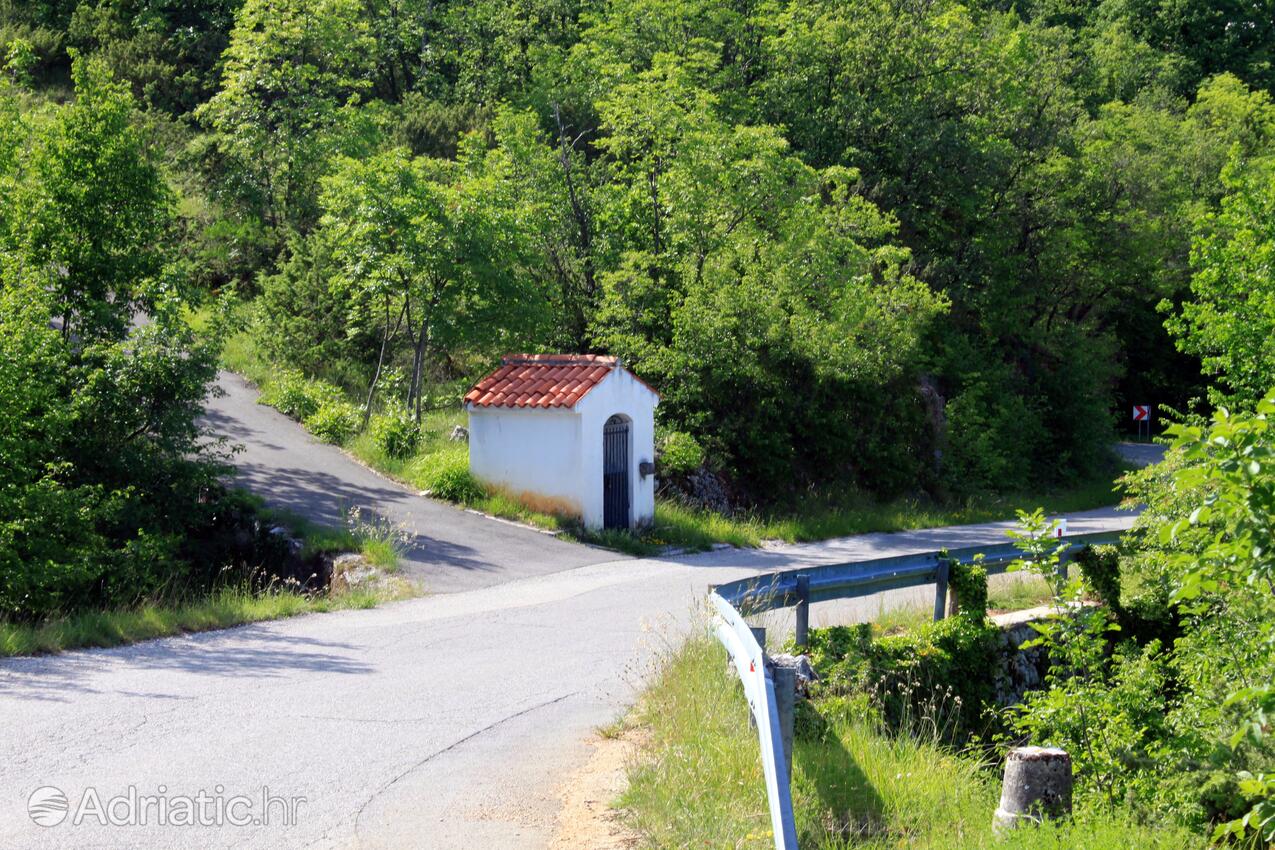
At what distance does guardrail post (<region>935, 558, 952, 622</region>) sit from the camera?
12039 mm

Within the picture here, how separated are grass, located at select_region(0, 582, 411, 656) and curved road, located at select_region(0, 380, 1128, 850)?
14.6 inches

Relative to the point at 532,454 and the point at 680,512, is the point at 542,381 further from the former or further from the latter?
the point at 680,512

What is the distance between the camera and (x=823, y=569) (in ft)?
35.8

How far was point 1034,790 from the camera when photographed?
6695mm

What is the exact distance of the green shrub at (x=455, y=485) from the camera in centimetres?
2208

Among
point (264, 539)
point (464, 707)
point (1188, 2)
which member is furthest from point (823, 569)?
point (1188, 2)

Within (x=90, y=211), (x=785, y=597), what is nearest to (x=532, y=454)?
(x=90, y=211)

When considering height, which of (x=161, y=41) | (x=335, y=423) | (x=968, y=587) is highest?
(x=161, y=41)

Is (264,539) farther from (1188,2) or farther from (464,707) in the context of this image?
(1188,2)

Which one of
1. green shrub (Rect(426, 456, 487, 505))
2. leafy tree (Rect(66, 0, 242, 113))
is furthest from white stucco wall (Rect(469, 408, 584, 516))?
leafy tree (Rect(66, 0, 242, 113))

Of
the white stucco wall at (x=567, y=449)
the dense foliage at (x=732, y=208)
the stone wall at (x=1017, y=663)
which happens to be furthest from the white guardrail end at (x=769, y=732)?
the dense foliage at (x=732, y=208)

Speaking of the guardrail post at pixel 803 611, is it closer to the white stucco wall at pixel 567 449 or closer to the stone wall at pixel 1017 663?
the stone wall at pixel 1017 663

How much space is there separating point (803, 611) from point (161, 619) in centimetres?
710

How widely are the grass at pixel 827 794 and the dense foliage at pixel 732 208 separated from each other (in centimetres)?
1430
